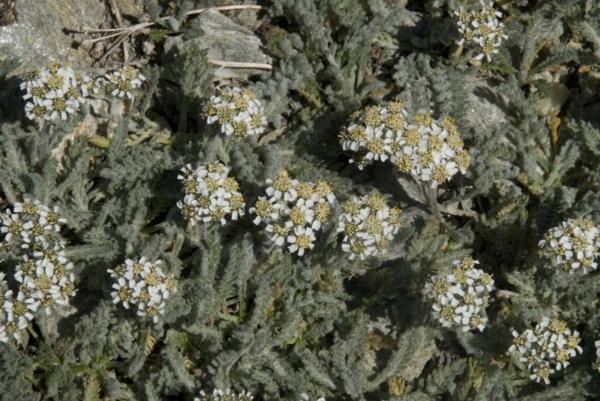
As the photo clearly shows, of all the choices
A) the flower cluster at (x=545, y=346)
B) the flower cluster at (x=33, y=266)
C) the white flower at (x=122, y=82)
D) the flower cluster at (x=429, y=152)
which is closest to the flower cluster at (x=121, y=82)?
the white flower at (x=122, y=82)

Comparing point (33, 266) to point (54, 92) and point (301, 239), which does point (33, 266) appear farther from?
point (301, 239)

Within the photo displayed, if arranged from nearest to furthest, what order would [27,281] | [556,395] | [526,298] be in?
[27,281], [556,395], [526,298]

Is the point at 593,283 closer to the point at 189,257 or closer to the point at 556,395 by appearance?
the point at 556,395

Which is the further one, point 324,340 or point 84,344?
point 324,340

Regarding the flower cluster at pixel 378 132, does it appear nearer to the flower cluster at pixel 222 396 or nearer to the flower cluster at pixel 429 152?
the flower cluster at pixel 429 152

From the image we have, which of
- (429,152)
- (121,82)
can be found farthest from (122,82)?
(429,152)

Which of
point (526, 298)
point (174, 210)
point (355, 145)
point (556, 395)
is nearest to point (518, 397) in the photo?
point (556, 395)
